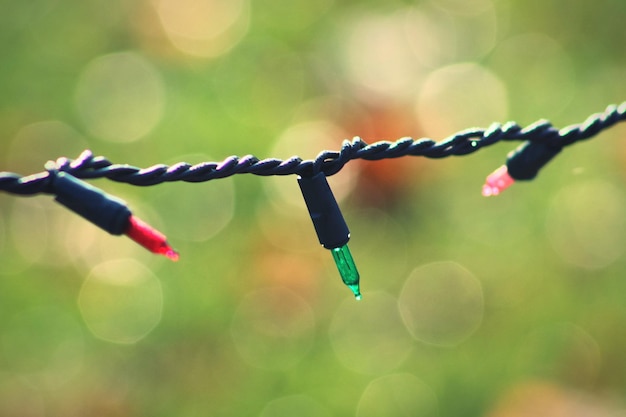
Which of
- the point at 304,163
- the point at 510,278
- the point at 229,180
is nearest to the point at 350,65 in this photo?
the point at 229,180

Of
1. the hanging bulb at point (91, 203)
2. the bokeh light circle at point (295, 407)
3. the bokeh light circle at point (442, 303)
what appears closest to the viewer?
the hanging bulb at point (91, 203)

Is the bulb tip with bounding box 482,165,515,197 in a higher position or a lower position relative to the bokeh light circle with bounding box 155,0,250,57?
lower

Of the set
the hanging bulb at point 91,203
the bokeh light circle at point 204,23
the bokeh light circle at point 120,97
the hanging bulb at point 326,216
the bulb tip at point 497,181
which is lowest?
the hanging bulb at point 326,216

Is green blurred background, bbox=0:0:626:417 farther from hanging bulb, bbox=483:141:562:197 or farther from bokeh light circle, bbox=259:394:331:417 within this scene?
hanging bulb, bbox=483:141:562:197

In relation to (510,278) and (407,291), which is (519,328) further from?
(407,291)

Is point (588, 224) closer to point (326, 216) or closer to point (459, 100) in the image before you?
point (459, 100)

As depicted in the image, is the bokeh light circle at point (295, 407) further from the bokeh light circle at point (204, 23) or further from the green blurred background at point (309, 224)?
the bokeh light circle at point (204, 23)

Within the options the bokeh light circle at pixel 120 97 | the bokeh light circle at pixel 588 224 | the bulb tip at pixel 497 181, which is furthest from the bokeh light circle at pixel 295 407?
the bokeh light circle at pixel 120 97

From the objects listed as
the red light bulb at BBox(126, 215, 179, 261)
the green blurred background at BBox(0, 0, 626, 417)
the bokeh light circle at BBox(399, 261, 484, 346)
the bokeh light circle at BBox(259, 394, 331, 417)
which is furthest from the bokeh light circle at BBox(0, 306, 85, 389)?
the red light bulb at BBox(126, 215, 179, 261)
